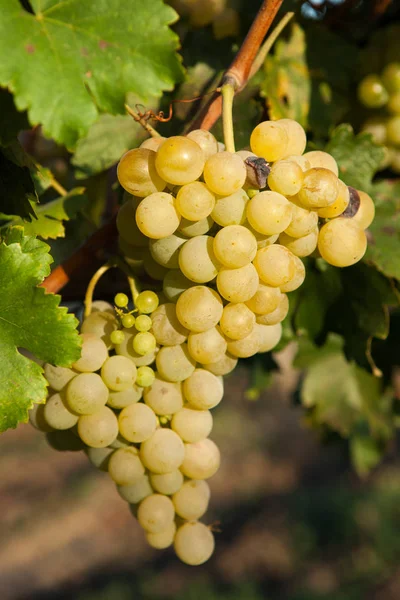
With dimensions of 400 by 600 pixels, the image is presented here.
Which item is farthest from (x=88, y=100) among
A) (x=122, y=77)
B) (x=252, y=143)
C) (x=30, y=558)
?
Answer: (x=30, y=558)

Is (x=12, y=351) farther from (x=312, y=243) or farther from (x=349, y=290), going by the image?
(x=349, y=290)

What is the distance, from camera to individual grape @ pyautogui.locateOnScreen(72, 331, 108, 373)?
2.18ft

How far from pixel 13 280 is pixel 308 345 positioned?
772 mm

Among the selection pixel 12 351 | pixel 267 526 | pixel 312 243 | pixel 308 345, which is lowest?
pixel 267 526

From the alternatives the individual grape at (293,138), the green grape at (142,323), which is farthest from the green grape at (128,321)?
the individual grape at (293,138)

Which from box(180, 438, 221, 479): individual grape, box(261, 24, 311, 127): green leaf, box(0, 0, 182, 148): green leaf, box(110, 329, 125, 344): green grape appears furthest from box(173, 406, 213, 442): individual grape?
box(261, 24, 311, 127): green leaf

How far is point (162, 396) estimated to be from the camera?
2.27 feet

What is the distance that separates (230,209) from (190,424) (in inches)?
9.4

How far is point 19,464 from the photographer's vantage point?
4898mm

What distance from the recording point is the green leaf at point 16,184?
0.62 m

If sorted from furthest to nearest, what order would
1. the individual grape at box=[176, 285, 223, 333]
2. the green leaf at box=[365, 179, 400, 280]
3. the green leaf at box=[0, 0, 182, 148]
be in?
the green leaf at box=[365, 179, 400, 280], the individual grape at box=[176, 285, 223, 333], the green leaf at box=[0, 0, 182, 148]

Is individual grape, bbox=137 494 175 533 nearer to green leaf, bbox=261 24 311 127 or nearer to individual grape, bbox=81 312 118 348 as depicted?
individual grape, bbox=81 312 118 348

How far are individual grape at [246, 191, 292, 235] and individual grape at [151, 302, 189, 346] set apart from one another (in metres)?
0.12

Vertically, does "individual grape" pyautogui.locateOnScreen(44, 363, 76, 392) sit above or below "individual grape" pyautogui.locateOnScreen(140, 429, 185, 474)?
above
